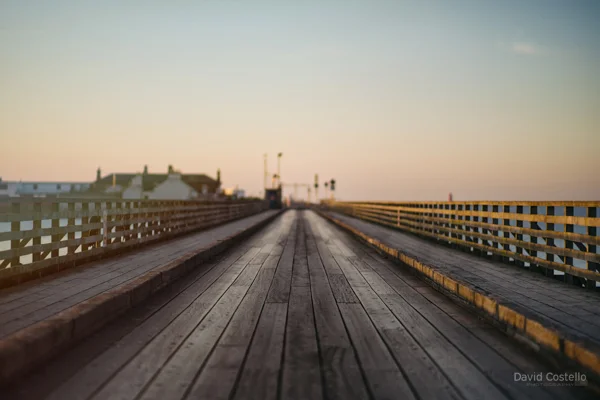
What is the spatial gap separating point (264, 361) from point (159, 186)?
319ft

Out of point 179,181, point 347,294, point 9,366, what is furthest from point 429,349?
point 179,181

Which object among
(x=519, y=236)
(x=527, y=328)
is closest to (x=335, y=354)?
(x=527, y=328)

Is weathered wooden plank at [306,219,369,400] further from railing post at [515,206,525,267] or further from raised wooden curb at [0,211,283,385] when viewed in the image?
railing post at [515,206,525,267]

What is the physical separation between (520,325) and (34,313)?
4.69 m

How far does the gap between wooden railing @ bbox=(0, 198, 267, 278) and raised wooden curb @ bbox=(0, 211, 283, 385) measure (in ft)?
5.99

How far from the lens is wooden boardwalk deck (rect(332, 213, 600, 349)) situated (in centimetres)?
408

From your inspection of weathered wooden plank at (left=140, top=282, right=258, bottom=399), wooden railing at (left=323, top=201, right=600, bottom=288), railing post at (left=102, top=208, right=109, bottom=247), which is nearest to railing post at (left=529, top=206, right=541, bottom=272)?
wooden railing at (left=323, top=201, right=600, bottom=288)

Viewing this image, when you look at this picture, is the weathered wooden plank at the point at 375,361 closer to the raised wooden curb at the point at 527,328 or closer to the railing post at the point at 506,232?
the raised wooden curb at the point at 527,328

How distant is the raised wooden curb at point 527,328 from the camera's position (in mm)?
3204

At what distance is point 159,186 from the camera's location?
95875 mm

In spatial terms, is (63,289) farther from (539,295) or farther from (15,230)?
(539,295)

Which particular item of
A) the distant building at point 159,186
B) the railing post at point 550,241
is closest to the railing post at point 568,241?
the railing post at point 550,241

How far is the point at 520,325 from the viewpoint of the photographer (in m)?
4.05

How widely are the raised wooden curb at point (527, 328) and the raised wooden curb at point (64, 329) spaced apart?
3.97m
